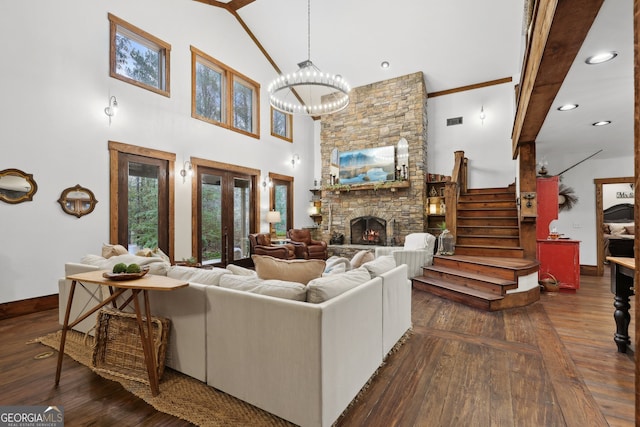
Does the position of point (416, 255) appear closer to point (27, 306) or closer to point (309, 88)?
point (27, 306)

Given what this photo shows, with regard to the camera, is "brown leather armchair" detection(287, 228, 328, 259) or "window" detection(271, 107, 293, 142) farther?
"window" detection(271, 107, 293, 142)

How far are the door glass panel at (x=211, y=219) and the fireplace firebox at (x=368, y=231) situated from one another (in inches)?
145

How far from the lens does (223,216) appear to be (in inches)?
267

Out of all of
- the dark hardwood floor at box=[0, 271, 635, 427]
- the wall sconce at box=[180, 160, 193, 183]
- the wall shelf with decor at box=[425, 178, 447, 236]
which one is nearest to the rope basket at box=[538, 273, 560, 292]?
the dark hardwood floor at box=[0, 271, 635, 427]

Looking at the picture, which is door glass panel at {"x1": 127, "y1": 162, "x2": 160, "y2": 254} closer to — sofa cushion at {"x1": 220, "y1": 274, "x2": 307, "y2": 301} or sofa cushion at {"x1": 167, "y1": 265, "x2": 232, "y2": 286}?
sofa cushion at {"x1": 167, "y1": 265, "x2": 232, "y2": 286}

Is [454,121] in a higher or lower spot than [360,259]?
higher

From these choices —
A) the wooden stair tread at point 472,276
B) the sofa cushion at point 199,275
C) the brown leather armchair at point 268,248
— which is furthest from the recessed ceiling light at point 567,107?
the brown leather armchair at point 268,248

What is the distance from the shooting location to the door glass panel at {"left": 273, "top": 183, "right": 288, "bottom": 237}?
8.38 m

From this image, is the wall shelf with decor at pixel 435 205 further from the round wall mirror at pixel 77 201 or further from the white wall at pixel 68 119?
the round wall mirror at pixel 77 201

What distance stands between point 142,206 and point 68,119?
163cm

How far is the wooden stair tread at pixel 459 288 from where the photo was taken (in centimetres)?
400

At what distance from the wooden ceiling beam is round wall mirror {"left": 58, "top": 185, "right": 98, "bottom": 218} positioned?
5.54 meters

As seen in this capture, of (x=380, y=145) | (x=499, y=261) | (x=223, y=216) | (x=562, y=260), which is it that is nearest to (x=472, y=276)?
(x=499, y=261)

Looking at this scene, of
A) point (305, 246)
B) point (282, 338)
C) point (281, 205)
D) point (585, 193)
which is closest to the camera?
point (282, 338)
